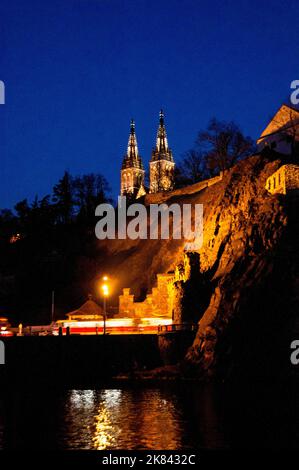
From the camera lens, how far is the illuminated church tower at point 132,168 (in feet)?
517

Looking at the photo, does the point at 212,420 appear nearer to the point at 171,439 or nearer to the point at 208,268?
the point at 171,439

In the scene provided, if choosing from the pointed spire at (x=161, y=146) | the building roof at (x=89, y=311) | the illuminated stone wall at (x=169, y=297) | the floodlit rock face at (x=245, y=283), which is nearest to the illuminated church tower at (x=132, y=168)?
the pointed spire at (x=161, y=146)

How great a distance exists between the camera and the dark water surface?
25.2 meters

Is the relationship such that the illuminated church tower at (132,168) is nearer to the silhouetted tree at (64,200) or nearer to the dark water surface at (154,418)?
the silhouetted tree at (64,200)

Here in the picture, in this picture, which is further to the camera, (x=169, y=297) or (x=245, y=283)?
(x=169, y=297)

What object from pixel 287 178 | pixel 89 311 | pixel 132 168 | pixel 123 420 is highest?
pixel 132 168

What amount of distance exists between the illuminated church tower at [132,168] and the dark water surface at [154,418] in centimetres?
12027

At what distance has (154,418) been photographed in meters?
29.7

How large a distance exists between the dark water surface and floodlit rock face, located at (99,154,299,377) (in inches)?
104

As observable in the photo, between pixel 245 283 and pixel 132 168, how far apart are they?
120 meters

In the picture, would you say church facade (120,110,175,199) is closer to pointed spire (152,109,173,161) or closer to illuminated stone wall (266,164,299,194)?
pointed spire (152,109,173,161)

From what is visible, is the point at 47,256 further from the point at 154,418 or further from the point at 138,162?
the point at 138,162

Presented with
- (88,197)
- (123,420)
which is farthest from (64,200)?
(123,420)

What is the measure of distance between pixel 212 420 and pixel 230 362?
1033 cm
